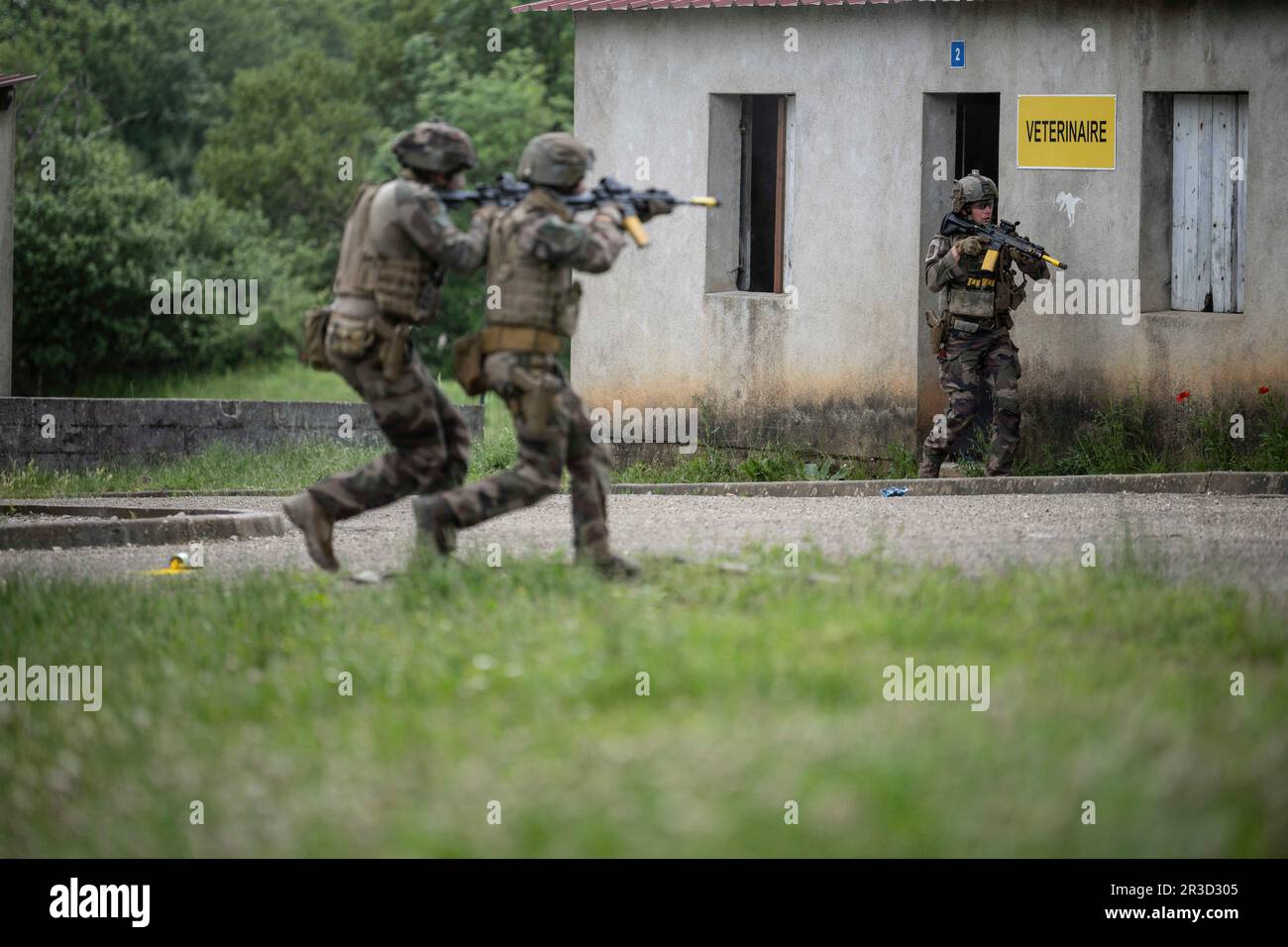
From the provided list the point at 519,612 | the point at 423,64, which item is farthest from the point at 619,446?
the point at 423,64

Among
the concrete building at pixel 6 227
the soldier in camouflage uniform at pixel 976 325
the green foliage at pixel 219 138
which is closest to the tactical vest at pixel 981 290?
the soldier in camouflage uniform at pixel 976 325

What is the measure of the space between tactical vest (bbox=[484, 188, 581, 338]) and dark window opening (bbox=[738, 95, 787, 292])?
6698mm

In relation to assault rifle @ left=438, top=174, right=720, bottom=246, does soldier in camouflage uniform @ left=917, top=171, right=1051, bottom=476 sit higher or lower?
lower

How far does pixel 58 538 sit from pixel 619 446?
5.53 metres

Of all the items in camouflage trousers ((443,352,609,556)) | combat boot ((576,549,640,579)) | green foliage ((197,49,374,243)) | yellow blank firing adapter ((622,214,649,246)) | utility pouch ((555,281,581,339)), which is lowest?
combat boot ((576,549,640,579))

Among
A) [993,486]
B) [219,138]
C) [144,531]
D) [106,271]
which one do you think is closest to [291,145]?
[219,138]

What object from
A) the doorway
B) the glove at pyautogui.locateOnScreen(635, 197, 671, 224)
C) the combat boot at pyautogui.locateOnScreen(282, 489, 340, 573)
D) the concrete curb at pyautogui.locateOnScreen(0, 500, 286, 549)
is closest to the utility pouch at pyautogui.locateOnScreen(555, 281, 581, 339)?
the glove at pyautogui.locateOnScreen(635, 197, 671, 224)

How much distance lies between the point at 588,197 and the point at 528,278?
20.0 inches

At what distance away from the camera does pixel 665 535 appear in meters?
10.3

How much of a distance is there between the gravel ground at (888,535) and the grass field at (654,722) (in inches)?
38.2

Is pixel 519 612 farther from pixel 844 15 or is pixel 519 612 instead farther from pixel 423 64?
pixel 423 64

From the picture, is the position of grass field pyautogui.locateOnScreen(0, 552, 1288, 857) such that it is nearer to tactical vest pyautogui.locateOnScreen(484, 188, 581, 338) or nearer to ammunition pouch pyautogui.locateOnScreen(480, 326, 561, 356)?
ammunition pouch pyautogui.locateOnScreen(480, 326, 561, 356)

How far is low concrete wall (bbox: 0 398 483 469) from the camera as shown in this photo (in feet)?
53.9

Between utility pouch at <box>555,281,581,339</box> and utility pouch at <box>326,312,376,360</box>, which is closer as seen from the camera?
utility pouch at <box>555,281,581,339</box>
